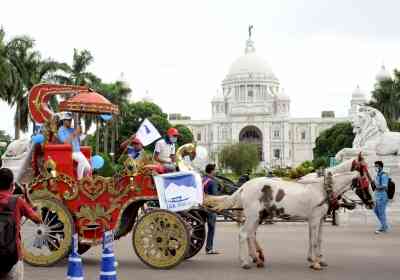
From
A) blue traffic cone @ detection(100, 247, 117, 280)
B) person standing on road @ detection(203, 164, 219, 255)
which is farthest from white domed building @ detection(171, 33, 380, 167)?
blue traffic cone @ detection(100, 247, 117, 280)

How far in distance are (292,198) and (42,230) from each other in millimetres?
4023

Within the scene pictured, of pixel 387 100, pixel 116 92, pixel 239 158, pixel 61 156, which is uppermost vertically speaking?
pixel 116 92

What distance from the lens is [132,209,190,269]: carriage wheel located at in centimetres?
1083

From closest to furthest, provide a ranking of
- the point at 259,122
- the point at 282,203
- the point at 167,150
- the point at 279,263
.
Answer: the point at 282,203 < the point at 279,263 < the point at 167,150 < the point at 259,122

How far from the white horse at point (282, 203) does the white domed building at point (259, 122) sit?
442ft

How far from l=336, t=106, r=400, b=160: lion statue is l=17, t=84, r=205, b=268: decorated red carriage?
45.5ft

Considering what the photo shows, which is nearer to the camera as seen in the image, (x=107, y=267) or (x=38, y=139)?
(x=107, y=267)

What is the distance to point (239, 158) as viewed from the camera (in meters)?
97.4

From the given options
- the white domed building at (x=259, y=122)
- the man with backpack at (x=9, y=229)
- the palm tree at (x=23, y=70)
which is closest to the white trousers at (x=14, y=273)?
the man with backpack at (x=9, y=229)

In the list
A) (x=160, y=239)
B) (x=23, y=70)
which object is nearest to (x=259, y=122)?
(x=23, y=70)

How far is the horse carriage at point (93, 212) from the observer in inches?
430

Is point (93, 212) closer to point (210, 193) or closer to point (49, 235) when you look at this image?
point (49, 235)

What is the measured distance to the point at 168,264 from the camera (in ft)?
35.5

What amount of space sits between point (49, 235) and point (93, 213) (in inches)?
30.6
